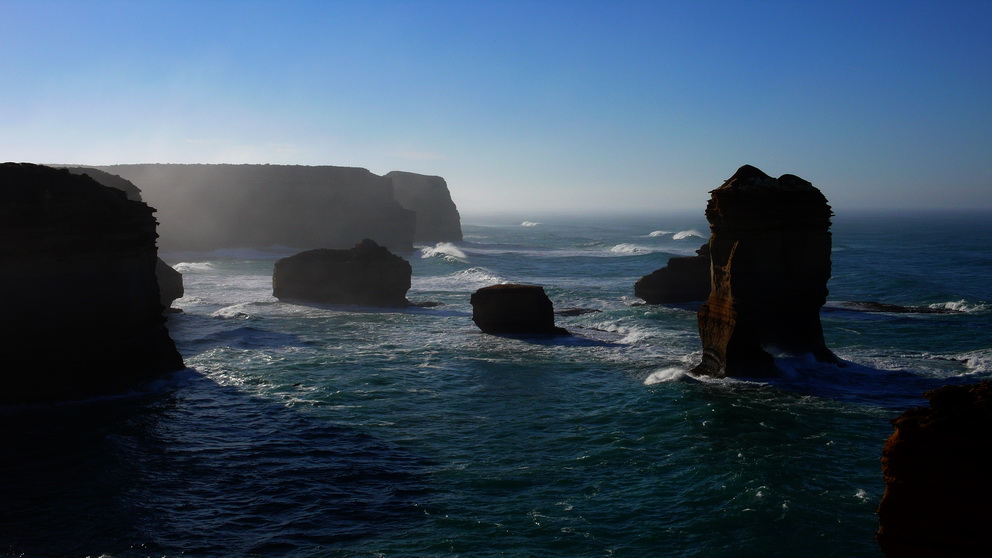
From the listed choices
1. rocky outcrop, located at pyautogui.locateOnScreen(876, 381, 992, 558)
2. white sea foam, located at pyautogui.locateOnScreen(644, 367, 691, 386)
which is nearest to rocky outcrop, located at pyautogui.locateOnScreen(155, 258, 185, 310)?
white sea foam, located at pyautogui.locateOnScreen(644, 367, 691, 386)

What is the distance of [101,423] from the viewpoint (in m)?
21.9

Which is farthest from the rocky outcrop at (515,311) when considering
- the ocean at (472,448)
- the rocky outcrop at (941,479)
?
the rocky outcrop at (941,479)

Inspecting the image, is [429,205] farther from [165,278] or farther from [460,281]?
[165,278]

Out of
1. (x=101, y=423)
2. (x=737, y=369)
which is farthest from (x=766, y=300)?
(x=101, y=423)

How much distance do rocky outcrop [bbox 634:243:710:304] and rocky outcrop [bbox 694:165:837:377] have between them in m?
18.8

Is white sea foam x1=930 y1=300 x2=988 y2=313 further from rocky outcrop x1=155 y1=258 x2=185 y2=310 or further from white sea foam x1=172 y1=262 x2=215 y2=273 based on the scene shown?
white sea foam x1=172 y1=262 x2=215 y2=273

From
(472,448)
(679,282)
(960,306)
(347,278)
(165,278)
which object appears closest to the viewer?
(472,448)

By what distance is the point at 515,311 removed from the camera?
37.1m

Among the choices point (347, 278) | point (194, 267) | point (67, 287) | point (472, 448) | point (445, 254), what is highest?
point (67, 287)

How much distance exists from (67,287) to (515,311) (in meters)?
19.6

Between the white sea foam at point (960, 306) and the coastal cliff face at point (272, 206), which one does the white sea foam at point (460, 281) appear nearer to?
the white sea foam at point (960, 306)

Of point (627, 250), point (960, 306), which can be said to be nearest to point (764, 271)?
point (960, 306)

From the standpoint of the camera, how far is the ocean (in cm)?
1488

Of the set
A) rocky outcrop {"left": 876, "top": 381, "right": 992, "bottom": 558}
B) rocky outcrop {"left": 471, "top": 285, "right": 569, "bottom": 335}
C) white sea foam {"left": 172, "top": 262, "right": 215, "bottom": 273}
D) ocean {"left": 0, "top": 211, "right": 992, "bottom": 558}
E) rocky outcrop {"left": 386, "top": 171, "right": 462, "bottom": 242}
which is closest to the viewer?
rocky outcrop {"left": 876, "top": 381, "right": 992, "bottom": 558}
